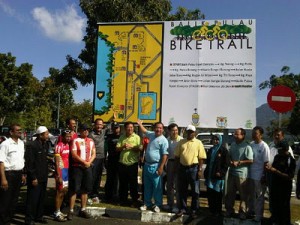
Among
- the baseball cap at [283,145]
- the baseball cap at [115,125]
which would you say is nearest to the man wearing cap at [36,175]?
the baseball cap at [115,125]

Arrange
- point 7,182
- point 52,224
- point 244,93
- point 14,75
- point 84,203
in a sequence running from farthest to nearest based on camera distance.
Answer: point 14,75 → point 244,93 → point 84,203 → point 52,224 → point 7,182

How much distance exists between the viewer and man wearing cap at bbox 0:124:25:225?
6.25 metres

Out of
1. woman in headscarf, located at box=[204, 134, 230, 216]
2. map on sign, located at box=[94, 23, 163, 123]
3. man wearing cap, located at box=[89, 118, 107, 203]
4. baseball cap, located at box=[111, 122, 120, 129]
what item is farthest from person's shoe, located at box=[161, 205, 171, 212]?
baseball cap, located at box=[111, 122, 120, 129]

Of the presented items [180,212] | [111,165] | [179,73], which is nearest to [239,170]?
[180,212]

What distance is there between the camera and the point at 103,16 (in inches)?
592

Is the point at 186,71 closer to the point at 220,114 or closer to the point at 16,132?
the point at 220,114

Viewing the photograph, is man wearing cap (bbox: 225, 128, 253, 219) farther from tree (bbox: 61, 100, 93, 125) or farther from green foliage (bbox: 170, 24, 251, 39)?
tree (bbox: 61, 100, 93, 125)

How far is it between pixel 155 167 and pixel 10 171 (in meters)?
2.75

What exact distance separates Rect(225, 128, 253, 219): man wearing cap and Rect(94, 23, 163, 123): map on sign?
2166 millimetres

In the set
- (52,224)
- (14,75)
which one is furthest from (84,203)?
(14,75)

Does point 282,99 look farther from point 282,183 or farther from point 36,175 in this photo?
point 36,175

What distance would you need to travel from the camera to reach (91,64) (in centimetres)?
1595

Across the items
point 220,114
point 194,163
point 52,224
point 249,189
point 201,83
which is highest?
point 201,83

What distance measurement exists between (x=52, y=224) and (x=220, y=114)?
416 centimetres
